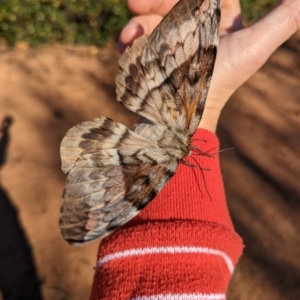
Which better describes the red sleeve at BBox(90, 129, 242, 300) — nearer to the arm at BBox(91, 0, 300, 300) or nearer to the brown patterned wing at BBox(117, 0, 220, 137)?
the arm at BBox(91, 0, 300, 300)

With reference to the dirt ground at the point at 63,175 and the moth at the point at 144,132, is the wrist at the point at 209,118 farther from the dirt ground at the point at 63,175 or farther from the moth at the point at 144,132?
the dirt ground at the point at 63,175

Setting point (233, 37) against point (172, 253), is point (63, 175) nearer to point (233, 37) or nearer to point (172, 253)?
point (233, 37)

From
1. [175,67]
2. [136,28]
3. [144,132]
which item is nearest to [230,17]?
[136,28]

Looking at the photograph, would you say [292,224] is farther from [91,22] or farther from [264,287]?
[91,22]

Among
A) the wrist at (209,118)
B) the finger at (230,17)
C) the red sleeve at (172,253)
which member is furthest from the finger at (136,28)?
the red sleeve at (172,253)

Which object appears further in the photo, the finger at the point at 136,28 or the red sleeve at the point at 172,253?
the finger at the point at 136,28

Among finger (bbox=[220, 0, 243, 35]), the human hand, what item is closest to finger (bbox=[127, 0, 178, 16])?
the human hand

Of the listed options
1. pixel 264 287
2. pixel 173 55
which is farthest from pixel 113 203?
pixel 264 287
